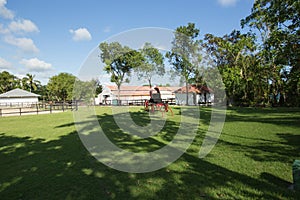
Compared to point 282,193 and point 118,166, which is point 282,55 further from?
point 118,166

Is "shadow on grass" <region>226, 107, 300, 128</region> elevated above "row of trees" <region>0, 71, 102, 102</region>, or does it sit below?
below

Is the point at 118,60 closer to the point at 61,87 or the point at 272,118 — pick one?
the point at 61,87

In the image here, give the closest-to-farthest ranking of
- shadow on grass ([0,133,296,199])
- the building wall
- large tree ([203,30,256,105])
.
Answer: shadow on grass ([0,133,296,199]) < large tree ([203,30,256,105]) < the building wall

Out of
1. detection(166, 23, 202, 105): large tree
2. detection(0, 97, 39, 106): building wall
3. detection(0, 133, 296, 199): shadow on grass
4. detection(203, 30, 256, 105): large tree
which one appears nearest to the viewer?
detection(0, 133, 296, 199): shadow on grass

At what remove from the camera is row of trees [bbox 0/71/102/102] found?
41.0m

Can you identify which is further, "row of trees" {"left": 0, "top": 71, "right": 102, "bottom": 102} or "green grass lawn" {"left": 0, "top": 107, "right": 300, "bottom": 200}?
"row of trees" {"left": 0, "top": 71, "right": 102, "bottom": 102}

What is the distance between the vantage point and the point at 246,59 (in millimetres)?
22078

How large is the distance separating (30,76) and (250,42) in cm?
6087

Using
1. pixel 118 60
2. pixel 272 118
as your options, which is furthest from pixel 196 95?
pixel 272 118

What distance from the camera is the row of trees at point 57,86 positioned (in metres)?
41.0

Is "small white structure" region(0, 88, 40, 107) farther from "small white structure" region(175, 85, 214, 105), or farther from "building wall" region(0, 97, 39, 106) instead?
"small white structure" region(175, 85, 214, 105)

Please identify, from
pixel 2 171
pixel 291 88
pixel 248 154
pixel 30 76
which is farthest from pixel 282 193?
pixel 30 76

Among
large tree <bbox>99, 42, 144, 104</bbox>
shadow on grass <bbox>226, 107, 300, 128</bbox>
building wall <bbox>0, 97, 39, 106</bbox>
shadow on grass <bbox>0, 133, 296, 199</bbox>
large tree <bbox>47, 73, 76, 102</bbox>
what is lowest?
shadow on grass <bbox>0, 133, 296, 199</bbox>

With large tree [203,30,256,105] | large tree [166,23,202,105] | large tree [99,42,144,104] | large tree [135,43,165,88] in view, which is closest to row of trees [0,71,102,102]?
large tree [99,42,144,104]
